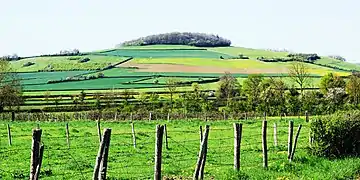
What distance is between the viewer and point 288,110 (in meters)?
83.8

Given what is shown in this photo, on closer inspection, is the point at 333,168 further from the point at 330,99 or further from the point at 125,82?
the point at 125,82

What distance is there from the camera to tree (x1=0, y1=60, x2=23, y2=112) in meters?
80.7

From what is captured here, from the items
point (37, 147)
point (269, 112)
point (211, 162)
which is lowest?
point (269, 112)

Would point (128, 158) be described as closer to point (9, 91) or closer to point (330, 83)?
point (9, 91)

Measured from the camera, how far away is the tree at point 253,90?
9120cm

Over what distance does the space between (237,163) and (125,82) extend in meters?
98.3

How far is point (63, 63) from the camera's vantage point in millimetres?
146750

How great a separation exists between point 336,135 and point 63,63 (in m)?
129

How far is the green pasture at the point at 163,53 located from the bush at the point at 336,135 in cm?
13989

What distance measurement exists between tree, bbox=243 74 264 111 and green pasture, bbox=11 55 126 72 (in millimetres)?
48922

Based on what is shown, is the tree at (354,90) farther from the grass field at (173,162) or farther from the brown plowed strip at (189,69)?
the grass field at (173,162)

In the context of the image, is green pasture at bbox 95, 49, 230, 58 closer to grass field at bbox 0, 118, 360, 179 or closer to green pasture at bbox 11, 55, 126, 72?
green pasture at bbox 11, 55, 126, 72

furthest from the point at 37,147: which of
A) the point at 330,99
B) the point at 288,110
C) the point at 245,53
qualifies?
the point at 245,53

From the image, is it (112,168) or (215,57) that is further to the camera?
(215,57)
